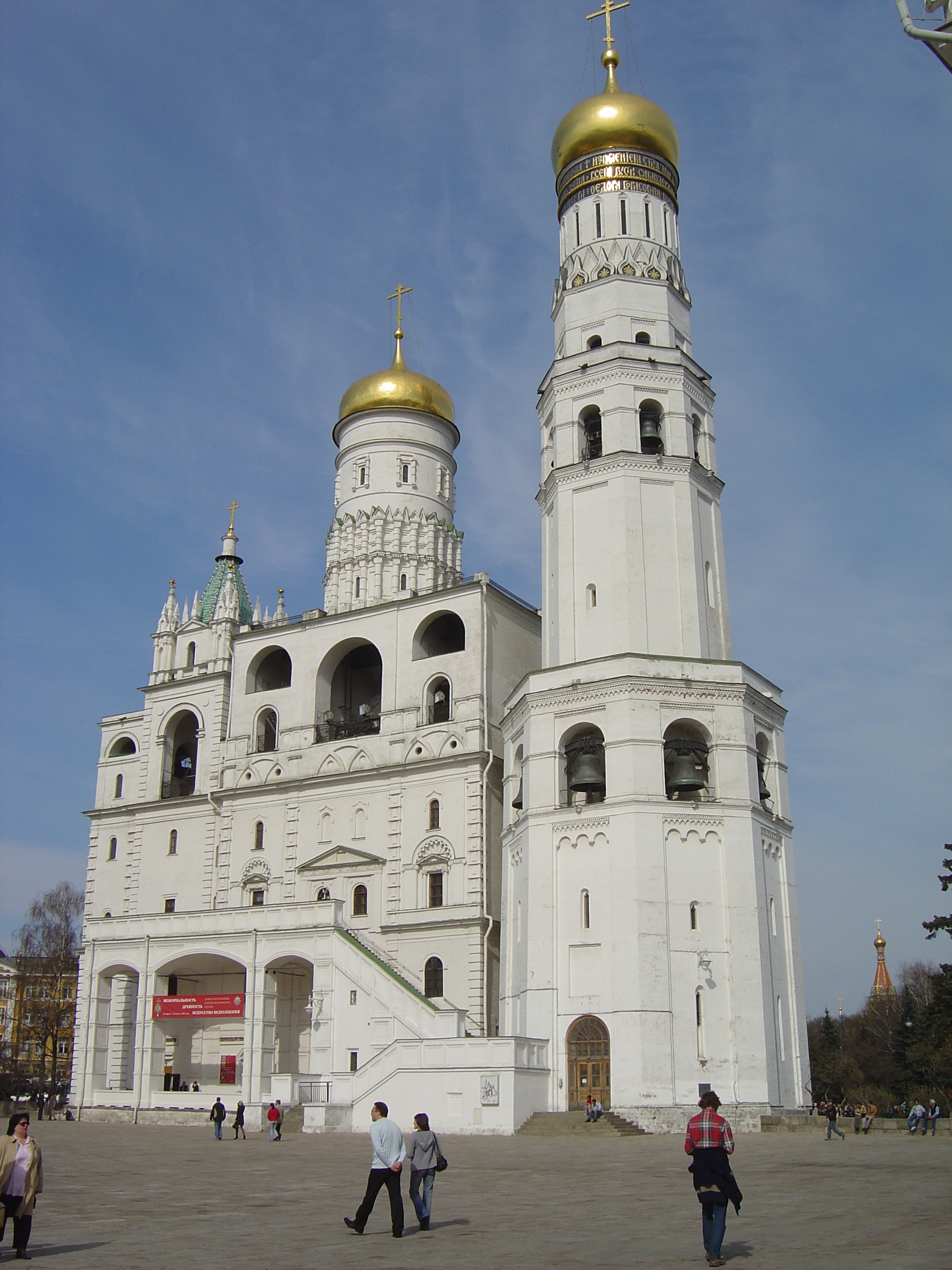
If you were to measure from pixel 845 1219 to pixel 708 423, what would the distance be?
27.9 m

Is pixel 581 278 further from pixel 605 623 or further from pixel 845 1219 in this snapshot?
pixel 845 1219

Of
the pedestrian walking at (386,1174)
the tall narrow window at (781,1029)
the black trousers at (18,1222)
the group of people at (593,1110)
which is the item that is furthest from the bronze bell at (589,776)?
the black trousers at (18,1222)

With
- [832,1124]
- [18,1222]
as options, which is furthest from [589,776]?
[18,1222]

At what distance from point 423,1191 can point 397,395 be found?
38.6 m

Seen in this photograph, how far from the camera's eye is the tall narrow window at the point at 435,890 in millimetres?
36875

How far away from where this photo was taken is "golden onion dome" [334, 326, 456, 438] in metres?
47.0

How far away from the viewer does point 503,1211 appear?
41.5 ft

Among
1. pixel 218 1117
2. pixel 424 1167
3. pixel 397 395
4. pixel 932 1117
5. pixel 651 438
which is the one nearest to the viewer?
pixel 424 1167

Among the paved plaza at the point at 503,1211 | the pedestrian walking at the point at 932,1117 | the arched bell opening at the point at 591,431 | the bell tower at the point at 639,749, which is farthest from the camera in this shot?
the arched bell opening at the point at 591,431

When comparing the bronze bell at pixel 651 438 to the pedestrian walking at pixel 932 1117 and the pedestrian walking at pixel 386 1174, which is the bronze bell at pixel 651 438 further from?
the pedestrian walking at pixel 386 1174

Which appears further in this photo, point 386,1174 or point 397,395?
point 397,395

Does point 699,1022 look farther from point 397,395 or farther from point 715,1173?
point 397,395

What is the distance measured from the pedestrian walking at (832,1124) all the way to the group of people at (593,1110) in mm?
4860

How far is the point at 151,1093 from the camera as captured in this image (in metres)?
35.4
